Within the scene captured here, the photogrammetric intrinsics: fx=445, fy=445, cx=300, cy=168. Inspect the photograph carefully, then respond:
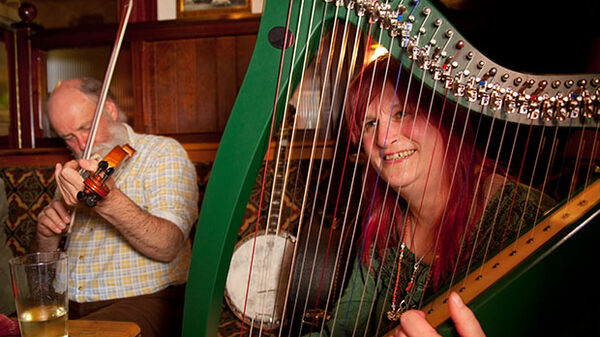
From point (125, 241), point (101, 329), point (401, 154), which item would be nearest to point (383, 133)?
point (401, 154)

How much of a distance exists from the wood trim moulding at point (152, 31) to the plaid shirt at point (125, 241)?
1043 mm

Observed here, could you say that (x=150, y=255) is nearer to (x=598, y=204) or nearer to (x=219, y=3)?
(x=598, y=204)

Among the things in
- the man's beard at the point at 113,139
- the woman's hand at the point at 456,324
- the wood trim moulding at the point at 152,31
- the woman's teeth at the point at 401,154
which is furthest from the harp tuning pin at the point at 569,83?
the wood trim moulding at the point at 152,31

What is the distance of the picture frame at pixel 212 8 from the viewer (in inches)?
95.8

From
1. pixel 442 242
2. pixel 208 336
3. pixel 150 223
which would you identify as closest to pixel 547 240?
pixel 442 242

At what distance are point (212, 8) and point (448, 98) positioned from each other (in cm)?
202

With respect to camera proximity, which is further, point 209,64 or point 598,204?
point 209,64

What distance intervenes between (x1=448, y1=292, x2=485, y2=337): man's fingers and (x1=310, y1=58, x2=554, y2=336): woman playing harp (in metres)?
0.29

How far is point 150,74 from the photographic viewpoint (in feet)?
7.97

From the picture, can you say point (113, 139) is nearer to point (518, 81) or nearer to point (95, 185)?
point (95, 185)

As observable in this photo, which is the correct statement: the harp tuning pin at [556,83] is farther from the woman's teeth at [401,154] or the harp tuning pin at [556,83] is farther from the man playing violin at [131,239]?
the man playing violin at [131,239]

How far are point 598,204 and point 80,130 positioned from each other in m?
1.51

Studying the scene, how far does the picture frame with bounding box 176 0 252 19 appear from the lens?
2.43 metres

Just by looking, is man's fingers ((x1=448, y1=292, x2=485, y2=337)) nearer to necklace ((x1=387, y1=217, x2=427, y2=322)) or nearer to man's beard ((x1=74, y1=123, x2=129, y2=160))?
necklace ((x1=387, y1=217, x2=427, y2=322))
